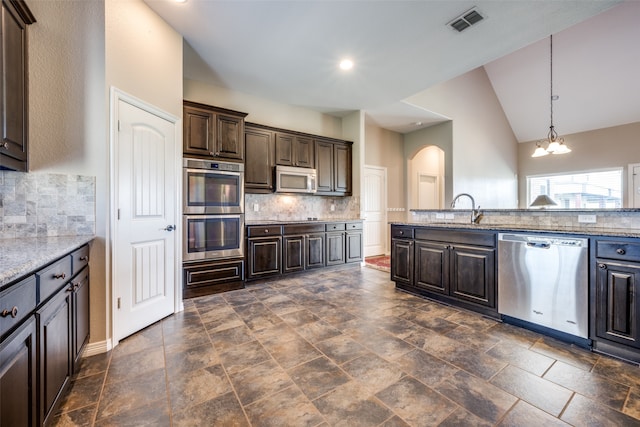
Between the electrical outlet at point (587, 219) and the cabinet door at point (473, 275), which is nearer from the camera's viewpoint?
the electrical outlet at point (587, 219)

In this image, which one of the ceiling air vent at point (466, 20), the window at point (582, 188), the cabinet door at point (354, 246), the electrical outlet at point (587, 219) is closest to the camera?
the electrical outlet at point (587, 219)

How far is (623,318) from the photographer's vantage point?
2008 mm

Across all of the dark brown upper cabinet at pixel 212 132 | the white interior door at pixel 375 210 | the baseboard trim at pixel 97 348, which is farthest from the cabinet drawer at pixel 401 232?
the baseboard trim at pixel 97 348

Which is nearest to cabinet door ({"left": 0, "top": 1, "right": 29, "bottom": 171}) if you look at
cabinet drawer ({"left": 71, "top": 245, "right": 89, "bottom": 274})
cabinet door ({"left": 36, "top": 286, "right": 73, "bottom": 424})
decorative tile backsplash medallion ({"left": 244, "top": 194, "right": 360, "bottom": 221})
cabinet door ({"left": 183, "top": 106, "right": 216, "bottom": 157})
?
cabinet drawer ({"left": 71, "top": 245, "right": 89, "bottom": 274})

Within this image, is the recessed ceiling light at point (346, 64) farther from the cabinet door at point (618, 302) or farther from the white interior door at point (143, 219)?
the cabinet door at point (618, 302)

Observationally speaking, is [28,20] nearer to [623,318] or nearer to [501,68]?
[623,318]

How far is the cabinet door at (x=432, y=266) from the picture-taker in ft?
10.4

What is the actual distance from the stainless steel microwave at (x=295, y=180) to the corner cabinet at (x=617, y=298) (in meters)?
3.69

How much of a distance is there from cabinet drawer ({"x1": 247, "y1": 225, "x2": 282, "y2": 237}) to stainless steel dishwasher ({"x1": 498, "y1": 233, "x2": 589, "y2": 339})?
112 inches

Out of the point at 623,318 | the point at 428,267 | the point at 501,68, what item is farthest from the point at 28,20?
the point at 501,68

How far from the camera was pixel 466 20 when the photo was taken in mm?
2744

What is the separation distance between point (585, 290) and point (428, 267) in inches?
55.1

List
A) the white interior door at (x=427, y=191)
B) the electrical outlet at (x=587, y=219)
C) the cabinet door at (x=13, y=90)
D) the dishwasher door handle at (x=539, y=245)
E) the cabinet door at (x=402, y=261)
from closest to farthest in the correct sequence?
the cabinet door at (x=13, y=90) → the dishwasher door handle at (x=539, y=245) → the electrical outlet at (x=587, y=219) → the cabinet door at (x=402, y=261) → the white interior door at (x=427, y=191)

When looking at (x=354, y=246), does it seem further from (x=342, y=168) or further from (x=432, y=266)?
(x=432, y=266)
